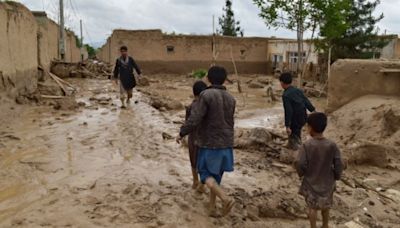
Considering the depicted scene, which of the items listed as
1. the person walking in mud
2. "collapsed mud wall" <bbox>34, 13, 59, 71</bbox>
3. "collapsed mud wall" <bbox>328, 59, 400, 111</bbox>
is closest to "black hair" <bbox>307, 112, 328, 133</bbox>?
"collapsed mud wall" <bbox>328, 59, 400, 111</bbox>

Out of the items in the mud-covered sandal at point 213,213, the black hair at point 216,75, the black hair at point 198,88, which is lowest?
the mud-covered sandal at point 213,213

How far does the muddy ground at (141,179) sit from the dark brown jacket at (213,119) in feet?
2.41

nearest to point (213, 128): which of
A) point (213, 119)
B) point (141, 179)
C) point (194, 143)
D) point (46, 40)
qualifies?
point (213, 119)

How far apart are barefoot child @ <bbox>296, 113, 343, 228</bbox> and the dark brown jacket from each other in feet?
2.41

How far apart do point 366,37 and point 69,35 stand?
Answer: 16424mm

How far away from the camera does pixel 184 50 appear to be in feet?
92.3

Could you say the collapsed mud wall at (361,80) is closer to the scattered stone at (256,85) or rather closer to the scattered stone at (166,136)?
the scattered stone at (166,136)

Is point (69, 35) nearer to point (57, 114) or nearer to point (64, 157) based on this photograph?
point (57, 114)

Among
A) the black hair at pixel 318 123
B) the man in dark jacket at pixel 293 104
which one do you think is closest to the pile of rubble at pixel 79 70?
the man in dark jacket at pixel 293 104

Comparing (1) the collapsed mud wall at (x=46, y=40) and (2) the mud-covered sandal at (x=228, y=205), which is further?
(1) the collapsed mud wall at (x=46, y=40)

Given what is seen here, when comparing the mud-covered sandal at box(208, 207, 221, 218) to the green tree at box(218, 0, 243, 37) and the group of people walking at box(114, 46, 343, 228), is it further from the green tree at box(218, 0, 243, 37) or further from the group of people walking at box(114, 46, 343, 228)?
the green tree at box(218, 0, 243, 37)

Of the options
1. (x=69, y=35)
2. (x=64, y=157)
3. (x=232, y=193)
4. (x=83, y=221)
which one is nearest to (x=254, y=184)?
(x=232, y=193)

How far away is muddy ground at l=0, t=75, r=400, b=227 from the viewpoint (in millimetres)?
3852

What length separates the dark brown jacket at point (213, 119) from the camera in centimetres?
383
